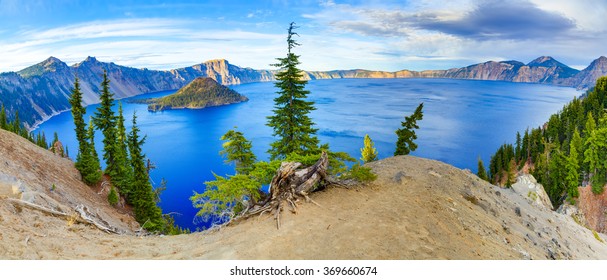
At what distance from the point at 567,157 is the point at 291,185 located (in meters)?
54.7

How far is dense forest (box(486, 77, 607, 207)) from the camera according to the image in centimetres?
4644

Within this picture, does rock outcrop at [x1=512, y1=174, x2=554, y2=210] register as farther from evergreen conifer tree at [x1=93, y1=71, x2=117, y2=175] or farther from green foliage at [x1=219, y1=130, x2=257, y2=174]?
evergreen conifer tree at [x1=93, y1=71, x2=117, y2=175]

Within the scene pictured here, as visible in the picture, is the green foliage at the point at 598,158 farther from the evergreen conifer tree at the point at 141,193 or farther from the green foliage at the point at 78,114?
the green foliage at the point at 78,114

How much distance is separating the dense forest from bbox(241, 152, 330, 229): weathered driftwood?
4381 centimetres

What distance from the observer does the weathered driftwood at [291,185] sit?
33.5 feet

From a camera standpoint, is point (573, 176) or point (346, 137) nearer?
point (573, 176)

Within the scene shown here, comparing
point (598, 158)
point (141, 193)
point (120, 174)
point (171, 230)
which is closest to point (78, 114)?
point (120, 174)

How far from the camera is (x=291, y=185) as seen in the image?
10.9 m

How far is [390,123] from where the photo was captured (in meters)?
91.9

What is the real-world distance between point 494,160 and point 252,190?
6754 cm

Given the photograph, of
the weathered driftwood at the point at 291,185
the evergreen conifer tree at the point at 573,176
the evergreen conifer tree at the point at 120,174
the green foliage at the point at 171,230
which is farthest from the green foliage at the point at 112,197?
the evergreen conifer tree at the point at 573,176

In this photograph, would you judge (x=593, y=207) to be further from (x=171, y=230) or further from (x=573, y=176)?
(x=171, y=230)

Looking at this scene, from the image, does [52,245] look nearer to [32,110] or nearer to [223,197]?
[223,197]
